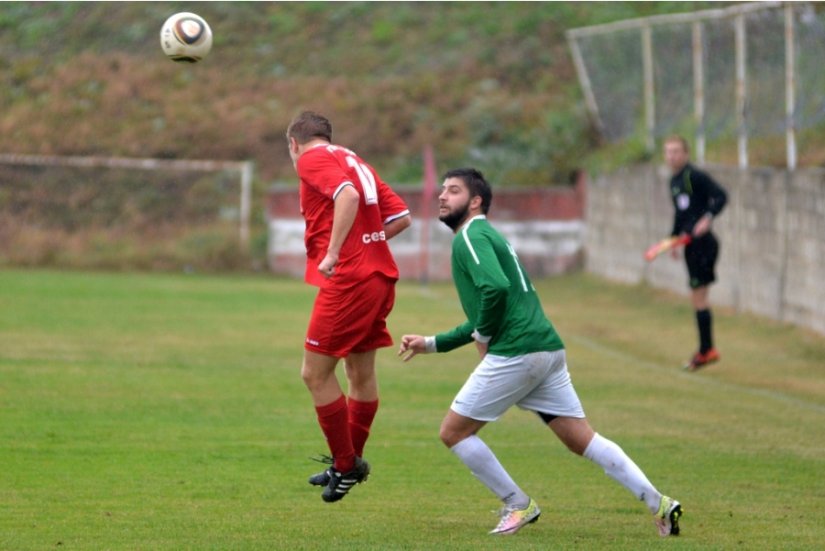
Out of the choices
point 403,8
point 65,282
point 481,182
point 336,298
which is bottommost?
point 65,282

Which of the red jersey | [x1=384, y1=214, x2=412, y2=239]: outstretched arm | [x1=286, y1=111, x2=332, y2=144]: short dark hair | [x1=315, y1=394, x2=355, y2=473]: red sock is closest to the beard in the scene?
the red jersey

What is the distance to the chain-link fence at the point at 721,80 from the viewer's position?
17.2 metres

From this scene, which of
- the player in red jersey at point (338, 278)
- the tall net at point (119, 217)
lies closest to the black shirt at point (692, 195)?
the player in red jersey at point (338, 278)

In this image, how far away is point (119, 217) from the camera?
32031mm

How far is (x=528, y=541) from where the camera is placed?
6.80m

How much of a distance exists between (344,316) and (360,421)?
2.51 feet

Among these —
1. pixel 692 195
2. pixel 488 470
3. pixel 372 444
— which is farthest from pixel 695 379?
pixel 488 470

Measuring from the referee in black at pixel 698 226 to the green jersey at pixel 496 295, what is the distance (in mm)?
7959

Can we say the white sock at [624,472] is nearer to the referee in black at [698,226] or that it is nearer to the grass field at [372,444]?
the grass field at [372,444]

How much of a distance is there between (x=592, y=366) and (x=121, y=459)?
23.1 feet

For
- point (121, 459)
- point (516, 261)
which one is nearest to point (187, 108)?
point (121, 459)

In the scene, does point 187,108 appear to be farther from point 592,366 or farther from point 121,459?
point 121,459

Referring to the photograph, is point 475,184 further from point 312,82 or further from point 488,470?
point 312,82

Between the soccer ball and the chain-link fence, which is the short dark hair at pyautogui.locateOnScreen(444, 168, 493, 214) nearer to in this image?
the soccer ball
